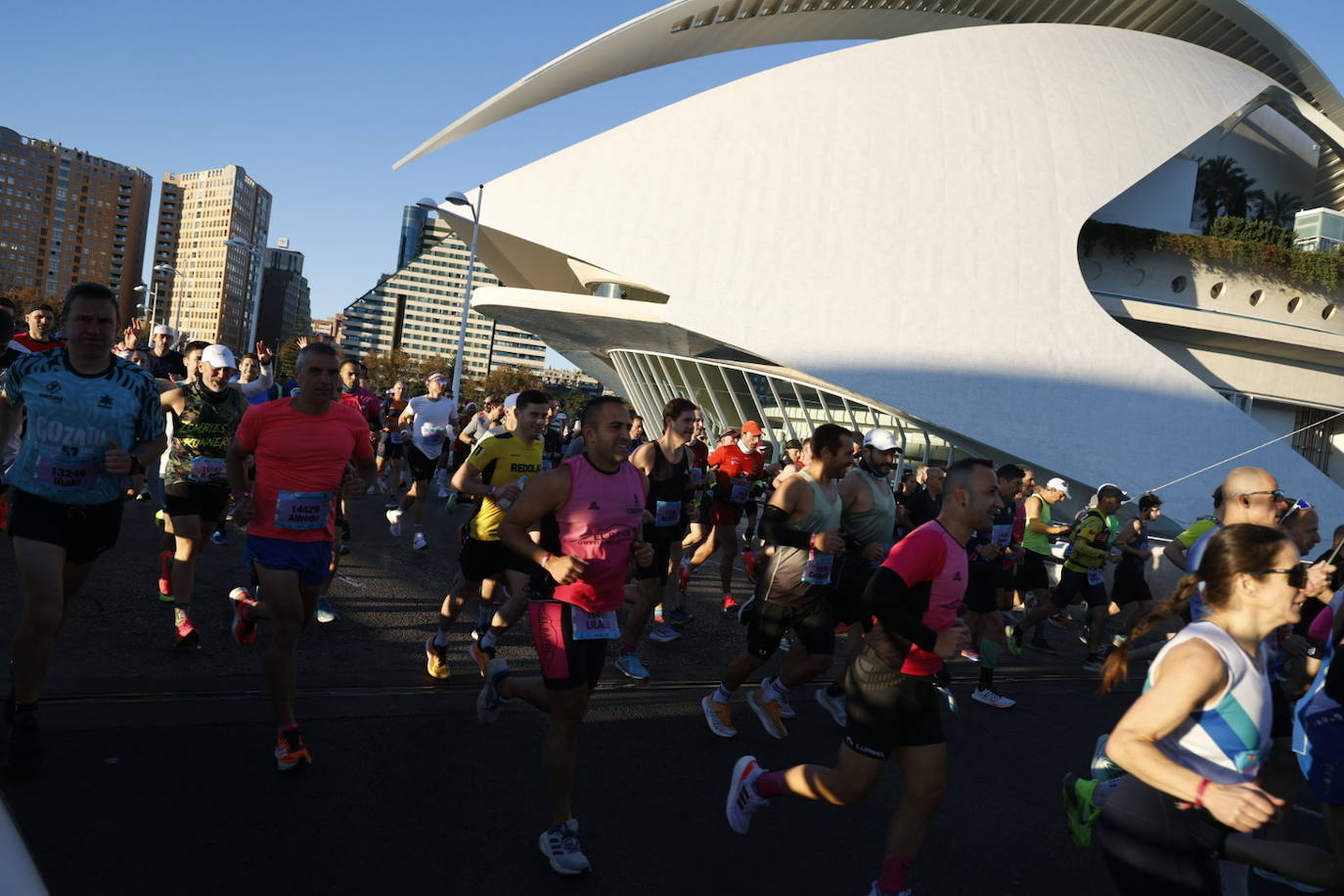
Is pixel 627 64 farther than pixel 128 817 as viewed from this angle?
Yes

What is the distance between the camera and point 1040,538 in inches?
352

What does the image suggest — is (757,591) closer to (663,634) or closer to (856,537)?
(856,537)

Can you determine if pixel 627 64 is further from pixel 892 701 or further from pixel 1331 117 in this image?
pixel 892 701

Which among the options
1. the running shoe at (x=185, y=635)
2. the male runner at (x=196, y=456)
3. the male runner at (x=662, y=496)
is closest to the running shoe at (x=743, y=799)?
the male runner at (x=662, y=496)

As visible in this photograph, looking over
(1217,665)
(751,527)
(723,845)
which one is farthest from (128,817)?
(751,527)

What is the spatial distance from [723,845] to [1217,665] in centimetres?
215

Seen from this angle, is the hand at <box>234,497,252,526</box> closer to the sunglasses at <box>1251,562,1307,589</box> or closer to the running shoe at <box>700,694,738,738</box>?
the running shoe at <box>700,694,738,738</box>

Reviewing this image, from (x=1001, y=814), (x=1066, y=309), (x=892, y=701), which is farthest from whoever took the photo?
(x=1066, y=309)

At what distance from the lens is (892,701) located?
329 centimetres

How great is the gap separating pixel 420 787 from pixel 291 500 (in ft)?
4.49

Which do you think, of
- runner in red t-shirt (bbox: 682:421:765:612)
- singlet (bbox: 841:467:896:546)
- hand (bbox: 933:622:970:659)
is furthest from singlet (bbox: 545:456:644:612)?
runner in red t-shirt (bbox: 682:421:765:612)

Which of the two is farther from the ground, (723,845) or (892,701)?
(892,701)

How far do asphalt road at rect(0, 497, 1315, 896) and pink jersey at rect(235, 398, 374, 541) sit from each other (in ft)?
3.34

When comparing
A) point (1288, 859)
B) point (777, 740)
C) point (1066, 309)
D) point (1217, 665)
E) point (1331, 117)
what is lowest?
point (777, 740)
